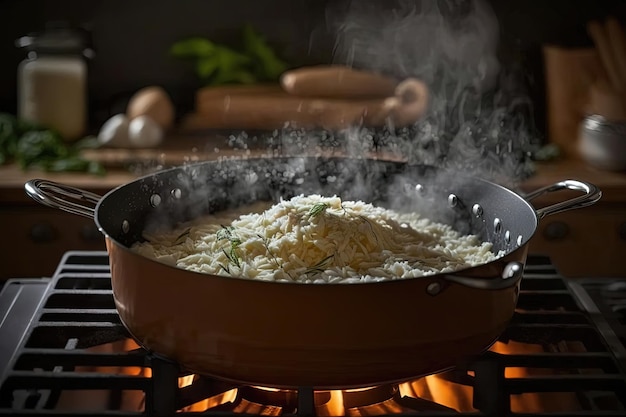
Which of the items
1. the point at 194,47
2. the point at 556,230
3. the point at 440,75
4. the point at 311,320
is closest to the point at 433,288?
the point at 311,320

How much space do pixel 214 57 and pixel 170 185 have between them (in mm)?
1234

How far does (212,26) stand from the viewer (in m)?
2.70

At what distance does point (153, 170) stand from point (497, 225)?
44.2 inches

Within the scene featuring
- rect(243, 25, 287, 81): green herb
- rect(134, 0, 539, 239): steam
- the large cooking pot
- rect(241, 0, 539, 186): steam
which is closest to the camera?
the large cooking pot

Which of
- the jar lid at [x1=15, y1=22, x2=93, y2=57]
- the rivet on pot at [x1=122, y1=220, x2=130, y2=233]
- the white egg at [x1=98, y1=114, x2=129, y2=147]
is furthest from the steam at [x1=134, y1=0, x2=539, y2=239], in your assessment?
the rivet on pot at [x1=122, y1=220, x2=130, y2=233]

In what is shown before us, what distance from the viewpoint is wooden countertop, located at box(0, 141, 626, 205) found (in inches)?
84.4

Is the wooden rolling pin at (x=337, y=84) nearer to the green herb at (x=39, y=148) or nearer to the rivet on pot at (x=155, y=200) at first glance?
the green herb at (x=39, y=148)

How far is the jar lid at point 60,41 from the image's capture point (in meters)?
2.46

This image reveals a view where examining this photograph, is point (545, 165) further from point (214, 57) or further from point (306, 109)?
point (214, 57)

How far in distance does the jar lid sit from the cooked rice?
1.24 meters

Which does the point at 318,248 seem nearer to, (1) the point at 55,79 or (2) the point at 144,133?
(2) the point at 144,133

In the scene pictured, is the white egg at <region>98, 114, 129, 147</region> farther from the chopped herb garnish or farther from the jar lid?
the chopped herb garnish

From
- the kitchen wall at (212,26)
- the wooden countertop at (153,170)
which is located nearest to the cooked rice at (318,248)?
the wooden countertop at (153,170)

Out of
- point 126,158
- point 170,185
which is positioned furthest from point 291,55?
point 170,185
